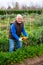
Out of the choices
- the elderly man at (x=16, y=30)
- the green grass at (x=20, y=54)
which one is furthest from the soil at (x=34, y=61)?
the elderly man at (x=16, y=30)

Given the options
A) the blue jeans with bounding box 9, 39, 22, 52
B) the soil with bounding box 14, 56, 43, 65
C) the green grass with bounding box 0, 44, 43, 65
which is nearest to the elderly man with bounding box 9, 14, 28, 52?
the blue jeans with bounding box 9, 39, 22, 52

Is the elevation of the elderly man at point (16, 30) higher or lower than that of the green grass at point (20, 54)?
higher

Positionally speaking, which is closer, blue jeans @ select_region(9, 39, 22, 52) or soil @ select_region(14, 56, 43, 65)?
soil @ select_region(14, 56, 43, 65)

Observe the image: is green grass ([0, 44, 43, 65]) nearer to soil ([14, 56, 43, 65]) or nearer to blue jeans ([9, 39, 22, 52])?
soil ([14, 56, 43, 65])

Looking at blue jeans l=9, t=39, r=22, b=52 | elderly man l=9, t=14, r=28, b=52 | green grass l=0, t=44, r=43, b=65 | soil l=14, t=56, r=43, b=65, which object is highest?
elderly man l=9, t=14, r=28, b=52

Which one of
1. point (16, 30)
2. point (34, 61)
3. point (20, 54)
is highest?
point (16, 30)

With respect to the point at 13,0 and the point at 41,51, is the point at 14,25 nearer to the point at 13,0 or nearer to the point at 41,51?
the point at 41,51

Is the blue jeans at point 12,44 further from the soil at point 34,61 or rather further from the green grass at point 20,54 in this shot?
the soil at point 34,61

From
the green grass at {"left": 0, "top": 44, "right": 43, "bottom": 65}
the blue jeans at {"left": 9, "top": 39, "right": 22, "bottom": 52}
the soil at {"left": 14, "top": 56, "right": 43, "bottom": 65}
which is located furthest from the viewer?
the blue jeans at {"left": 9, "top": 39, "right": 22, "bottom": 52}

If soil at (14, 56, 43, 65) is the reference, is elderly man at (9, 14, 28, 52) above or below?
above

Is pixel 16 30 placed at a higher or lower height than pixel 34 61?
higher

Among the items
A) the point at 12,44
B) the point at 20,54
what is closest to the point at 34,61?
the point at 20,54

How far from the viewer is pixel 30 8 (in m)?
25.3

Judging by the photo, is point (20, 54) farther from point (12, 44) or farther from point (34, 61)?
point (12, 44)
